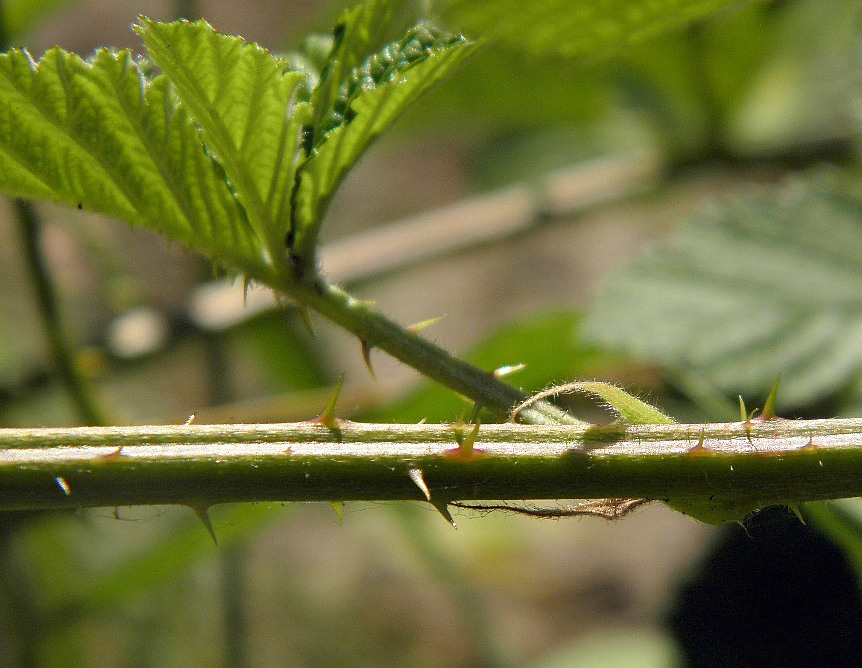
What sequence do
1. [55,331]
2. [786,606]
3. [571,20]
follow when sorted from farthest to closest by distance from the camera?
[55,331]
[786,606]
[571,20]

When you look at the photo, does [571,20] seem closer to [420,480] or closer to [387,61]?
[387,61]

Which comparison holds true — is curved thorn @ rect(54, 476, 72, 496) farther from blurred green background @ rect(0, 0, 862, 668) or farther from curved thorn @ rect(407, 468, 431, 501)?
curved thorn @ rect(407, 468, 431, 501)

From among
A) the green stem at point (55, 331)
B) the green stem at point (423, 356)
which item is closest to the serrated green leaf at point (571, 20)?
the green stem at point (423, 356)

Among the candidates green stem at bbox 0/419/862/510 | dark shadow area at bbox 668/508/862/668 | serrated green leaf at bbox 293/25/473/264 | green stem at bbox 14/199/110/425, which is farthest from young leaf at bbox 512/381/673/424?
green stem at bbox 14/199/110/425

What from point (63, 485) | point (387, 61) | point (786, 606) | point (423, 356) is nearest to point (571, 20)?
point (387, 61)

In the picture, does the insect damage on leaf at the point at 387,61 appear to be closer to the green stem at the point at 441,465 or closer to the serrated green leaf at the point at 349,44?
the serrated green leaf at the point at 349,44

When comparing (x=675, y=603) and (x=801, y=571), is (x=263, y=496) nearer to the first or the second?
(x=801, y=571)

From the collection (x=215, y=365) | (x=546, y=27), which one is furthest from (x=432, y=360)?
(x=215, y=365)
